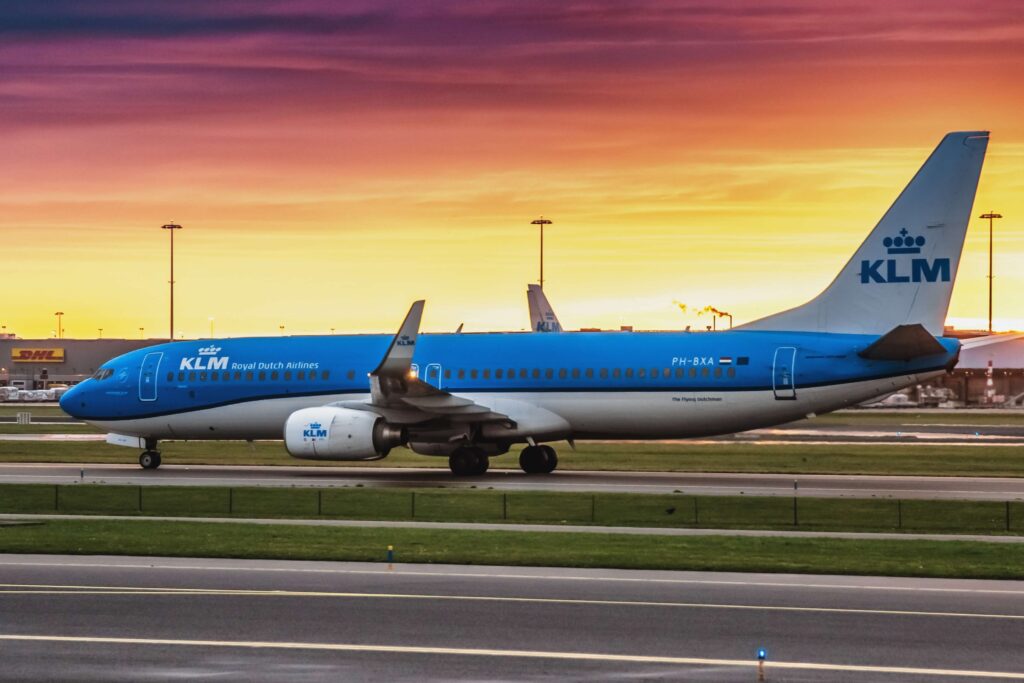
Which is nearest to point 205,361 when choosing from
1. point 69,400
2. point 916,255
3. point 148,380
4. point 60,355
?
point 148,380

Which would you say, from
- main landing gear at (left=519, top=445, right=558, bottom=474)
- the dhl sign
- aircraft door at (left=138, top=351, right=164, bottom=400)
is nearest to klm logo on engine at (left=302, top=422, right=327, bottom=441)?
main landing gear at (left=519, top=445, right=558, bottom=474)

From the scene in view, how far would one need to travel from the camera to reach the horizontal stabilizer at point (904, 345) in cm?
3766

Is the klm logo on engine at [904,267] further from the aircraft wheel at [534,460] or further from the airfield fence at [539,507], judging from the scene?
the aircraft wheel at [534,460]

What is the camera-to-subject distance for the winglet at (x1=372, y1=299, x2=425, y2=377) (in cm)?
3881

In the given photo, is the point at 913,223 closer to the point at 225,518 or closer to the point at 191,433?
the point at 225,518

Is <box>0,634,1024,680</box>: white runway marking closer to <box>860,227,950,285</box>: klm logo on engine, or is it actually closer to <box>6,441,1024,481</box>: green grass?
<box>860,227,950,285</box>: klm logo on engine

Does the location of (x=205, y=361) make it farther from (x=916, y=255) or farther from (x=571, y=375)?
(x=916, y=255)

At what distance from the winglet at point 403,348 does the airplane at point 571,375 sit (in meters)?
0.04

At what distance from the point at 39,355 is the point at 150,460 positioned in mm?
118247

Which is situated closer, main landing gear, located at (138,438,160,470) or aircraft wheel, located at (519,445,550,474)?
aircraft wheel, located at (519,445,550,474)

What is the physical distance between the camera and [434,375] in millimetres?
45625

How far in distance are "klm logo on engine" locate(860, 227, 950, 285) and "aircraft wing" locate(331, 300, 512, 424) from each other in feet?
39.3

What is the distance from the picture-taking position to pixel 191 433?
159 feet

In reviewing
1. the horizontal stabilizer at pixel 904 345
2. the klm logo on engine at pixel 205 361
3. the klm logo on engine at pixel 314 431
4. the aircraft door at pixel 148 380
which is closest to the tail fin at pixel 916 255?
the horizontal stabilizer at pixel 904 345
